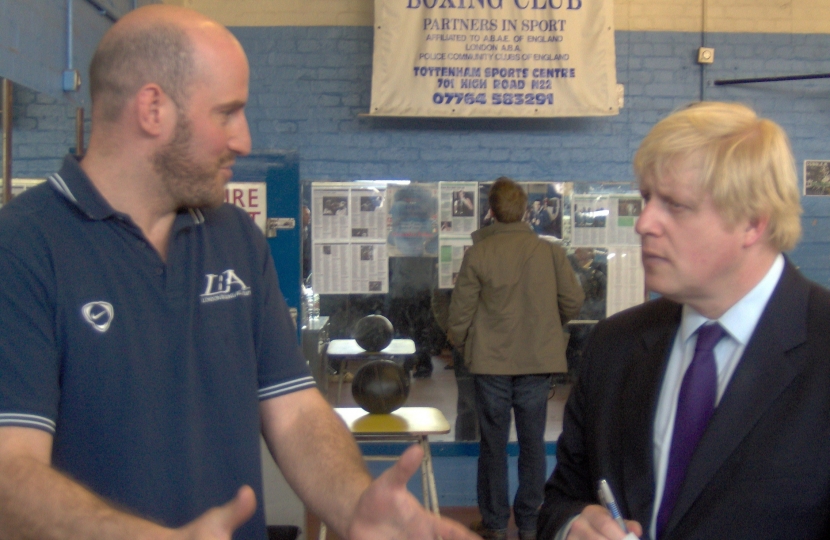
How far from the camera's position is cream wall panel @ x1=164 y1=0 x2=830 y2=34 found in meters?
4.53

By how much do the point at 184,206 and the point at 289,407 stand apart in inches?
17.8

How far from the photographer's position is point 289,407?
1.56 m

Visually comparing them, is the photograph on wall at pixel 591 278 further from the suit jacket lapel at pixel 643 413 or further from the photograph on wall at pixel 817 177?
the suit jacket lapel at pixel 643 413

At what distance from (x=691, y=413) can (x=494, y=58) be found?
132 inches

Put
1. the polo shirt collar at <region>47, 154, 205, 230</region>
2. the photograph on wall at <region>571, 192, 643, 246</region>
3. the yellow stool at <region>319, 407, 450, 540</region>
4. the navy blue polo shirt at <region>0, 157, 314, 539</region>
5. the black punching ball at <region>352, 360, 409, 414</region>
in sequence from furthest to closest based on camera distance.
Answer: the photograph on wall at <region>571, 192, 643, 246</region> → the black punching ball at <region>352, 360, 409, 414</region> → the yellow stool at <region>319, 407, 450, 540</region> → the polo shirt collar at <region>47, 154, 205, 230</region> → the navy blue polo shirt at <region>0, 157, 314, 539</region>

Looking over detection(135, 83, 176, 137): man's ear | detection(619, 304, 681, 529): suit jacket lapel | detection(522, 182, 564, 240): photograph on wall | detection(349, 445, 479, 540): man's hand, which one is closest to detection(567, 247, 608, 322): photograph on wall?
detection(522, 182, 564, 240): photograph on wall

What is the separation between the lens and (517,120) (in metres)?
4.61

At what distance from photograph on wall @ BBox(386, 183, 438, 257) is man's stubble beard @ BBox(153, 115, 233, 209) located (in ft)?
10.2

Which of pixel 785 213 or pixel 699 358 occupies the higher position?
pixel 785 213

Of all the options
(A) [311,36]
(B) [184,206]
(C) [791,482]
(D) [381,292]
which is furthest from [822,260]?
(B) [184,206]

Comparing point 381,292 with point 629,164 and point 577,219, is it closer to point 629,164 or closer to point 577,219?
point 577,219

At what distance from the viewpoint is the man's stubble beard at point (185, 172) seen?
4.67ft

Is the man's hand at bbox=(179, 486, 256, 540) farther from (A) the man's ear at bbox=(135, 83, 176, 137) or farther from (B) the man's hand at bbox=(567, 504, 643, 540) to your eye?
(A) the man's ear at bbox=(135, 83, 176, 137)

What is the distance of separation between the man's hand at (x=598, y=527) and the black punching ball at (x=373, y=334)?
2817 millimetres
